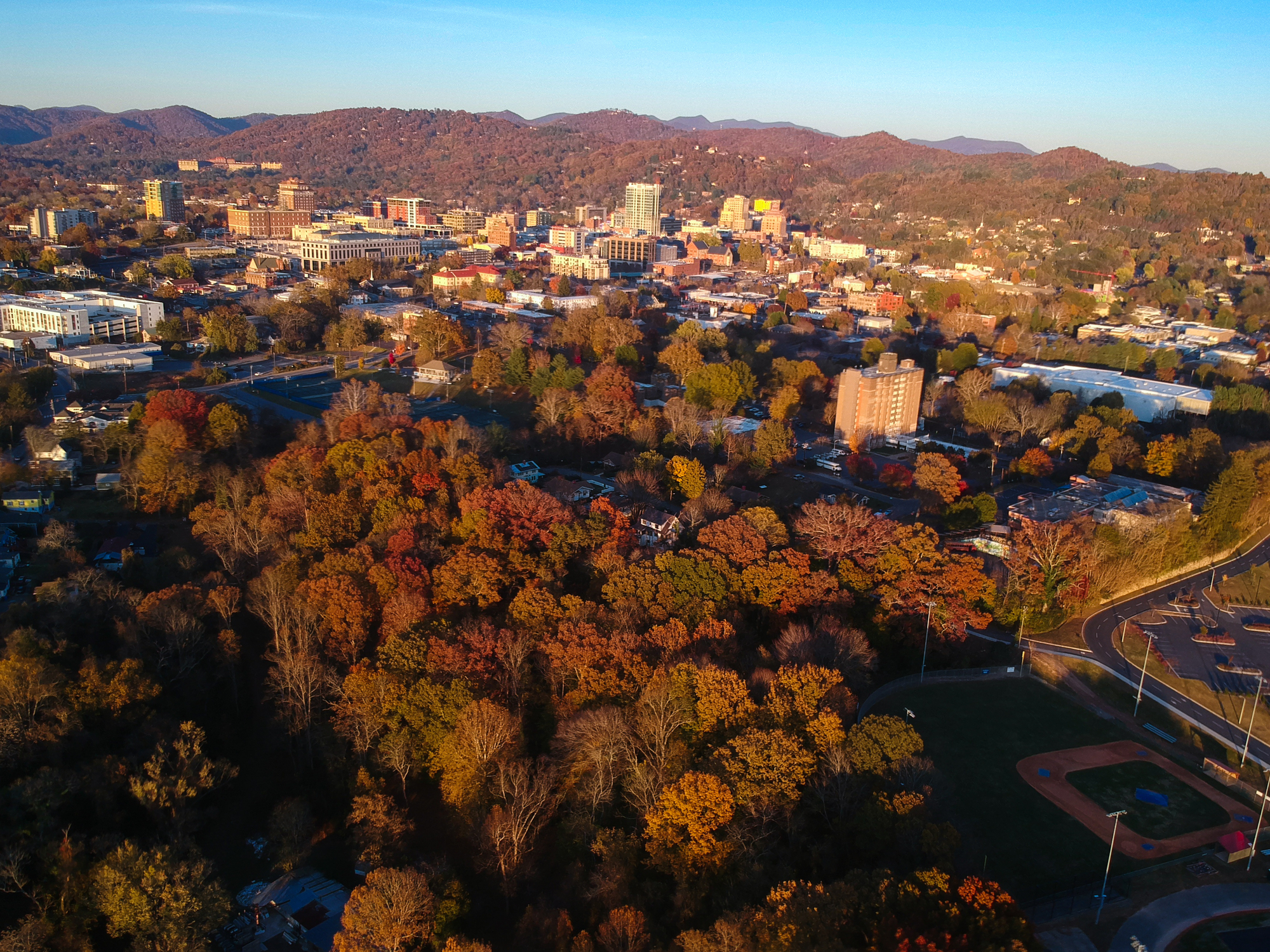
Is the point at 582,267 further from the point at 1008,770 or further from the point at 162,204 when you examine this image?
the point at 1008,770

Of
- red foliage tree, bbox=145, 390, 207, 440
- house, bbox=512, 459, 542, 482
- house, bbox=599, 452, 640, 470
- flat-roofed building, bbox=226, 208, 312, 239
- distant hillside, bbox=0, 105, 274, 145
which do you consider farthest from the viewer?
distant hillside, bbox=0, 105, 274, 145

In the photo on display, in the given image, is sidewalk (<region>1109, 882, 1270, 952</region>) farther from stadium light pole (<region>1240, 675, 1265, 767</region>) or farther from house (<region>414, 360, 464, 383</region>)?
house (<region>414, 360, 464, 383</region>)

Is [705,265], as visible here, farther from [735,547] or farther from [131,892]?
[131,892]

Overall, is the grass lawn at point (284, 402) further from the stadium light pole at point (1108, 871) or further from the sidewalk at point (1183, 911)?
the sidewalk at point (1183, 911)

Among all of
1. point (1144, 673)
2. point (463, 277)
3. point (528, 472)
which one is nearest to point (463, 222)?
point (463, 277)

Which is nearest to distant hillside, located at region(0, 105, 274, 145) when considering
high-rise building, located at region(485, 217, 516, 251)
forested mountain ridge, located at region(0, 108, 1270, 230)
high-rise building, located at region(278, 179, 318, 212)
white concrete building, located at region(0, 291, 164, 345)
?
forested mountain ridge, located at region(0, 108, 1270, 230)

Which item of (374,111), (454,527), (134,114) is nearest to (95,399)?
(454,527)

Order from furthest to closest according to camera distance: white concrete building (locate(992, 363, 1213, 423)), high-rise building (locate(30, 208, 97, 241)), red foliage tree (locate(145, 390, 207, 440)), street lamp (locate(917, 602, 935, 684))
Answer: high-rise building (locate(30, 208, 97, 241))
white concrete building (locate(992, 363, 1213, 423))
red foliage tree (locate(145, 390, 207, 440))
street lamp (locate(917, 602, 935, 684))
